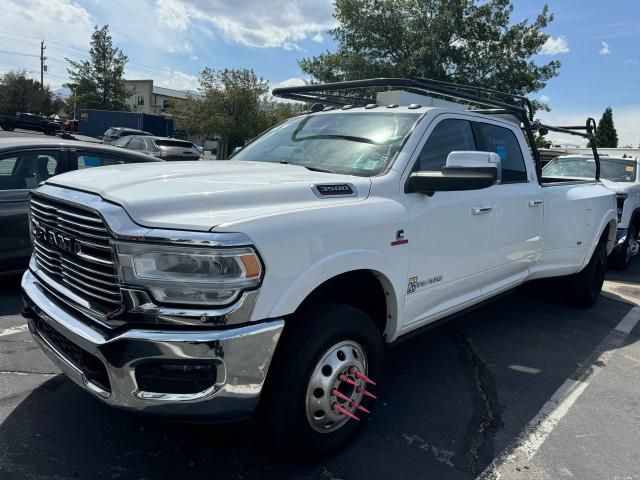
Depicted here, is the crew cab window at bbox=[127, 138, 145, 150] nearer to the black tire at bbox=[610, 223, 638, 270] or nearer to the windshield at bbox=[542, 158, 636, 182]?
the windshield at bbox=[542, 158, 636, 182]

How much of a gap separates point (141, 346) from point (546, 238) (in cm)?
390

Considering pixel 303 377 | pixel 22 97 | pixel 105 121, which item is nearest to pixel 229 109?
pixel 105 121

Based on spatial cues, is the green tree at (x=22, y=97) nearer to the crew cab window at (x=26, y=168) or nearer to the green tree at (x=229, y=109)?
the green tree at (x=229, y=109)

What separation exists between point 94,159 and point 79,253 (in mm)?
3667

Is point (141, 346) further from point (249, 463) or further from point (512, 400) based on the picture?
point (512, 400)

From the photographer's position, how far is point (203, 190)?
2.40 meters

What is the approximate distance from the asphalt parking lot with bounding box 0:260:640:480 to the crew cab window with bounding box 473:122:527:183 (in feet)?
5.01

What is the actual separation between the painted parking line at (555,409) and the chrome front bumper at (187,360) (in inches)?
54.8

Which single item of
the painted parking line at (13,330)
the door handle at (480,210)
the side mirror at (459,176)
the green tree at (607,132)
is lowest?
the painted parking line at (13,330)

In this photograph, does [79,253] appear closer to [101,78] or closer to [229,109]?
[229,109]

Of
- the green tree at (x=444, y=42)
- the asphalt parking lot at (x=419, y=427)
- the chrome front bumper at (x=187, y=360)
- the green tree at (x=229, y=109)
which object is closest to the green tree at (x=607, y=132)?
the green tree at (x=444, y=42)

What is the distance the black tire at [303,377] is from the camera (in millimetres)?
2379

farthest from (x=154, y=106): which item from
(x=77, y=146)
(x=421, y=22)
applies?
(x=77, y=146)

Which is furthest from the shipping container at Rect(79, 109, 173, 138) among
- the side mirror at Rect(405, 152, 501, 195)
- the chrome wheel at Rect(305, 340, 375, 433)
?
the chrome wheel at Rect(305, 340, 375, 433)
